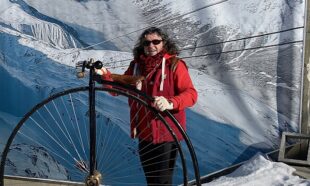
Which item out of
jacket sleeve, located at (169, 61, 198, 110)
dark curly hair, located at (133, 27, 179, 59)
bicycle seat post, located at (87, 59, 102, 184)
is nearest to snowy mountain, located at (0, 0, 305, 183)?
dark curly hair, located at (133, 27, 179, 59)

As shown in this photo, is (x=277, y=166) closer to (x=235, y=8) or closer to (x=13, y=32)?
(x=235, y=8)

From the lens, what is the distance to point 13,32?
394 cm

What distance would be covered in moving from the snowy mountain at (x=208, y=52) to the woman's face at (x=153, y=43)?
89 cm

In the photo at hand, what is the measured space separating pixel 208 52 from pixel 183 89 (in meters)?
0.98

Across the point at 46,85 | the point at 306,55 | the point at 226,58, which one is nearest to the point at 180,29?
the point at 226,58

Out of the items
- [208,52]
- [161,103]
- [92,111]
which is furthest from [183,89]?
[208,52]

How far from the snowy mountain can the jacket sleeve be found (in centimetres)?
91

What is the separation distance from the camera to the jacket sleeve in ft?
8.25

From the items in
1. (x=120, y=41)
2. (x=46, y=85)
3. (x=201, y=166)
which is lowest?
(x=201, y=166)

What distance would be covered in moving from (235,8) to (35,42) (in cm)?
166

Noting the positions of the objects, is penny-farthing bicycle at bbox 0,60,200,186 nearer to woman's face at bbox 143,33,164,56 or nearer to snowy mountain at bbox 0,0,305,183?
snowy mountain at bbox 0,0,305,183

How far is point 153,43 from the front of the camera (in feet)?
8.81

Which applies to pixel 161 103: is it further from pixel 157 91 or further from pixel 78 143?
pixel 78 143

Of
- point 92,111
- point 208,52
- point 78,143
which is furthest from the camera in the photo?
point 78,143
